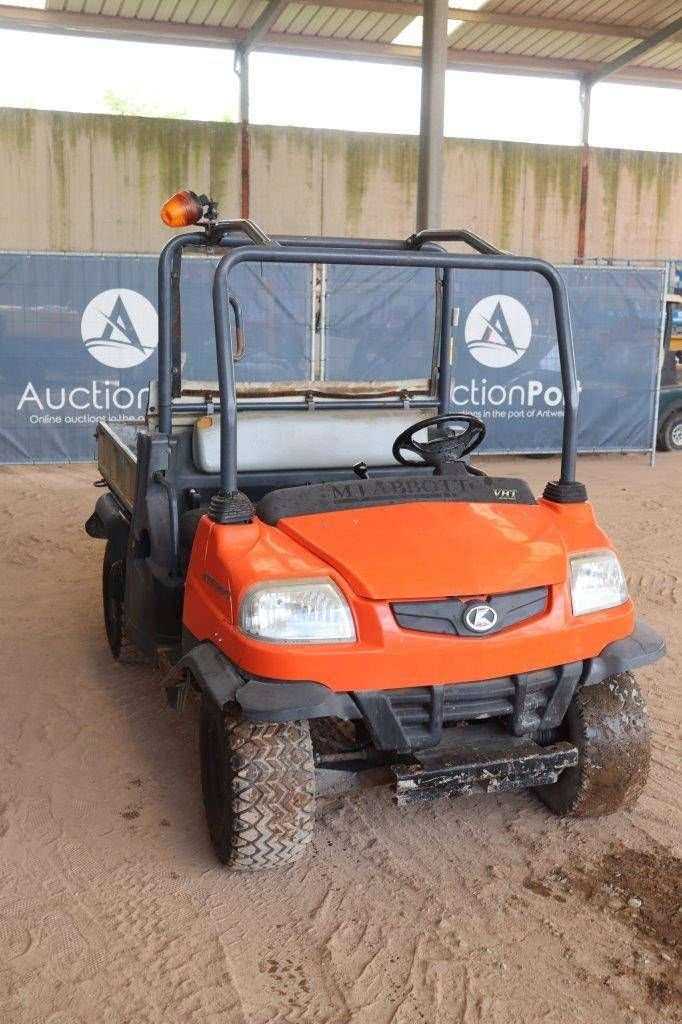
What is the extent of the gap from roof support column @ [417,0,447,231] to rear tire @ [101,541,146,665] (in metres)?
9.83

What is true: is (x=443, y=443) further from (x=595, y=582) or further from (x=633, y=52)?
(x=633, y=52)

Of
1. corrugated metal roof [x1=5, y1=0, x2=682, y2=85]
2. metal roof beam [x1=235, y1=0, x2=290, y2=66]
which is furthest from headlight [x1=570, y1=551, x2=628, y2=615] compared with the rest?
corrugated metal roof [x1=5, y1=0, x2=682, y2=85]

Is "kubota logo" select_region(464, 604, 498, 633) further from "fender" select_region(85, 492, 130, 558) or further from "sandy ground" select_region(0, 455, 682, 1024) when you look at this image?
"fender" select_region(85, 492, 130, 558)

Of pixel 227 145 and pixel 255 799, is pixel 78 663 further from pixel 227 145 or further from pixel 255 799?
pixel 227 145

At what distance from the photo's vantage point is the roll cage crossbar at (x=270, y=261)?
2.81m

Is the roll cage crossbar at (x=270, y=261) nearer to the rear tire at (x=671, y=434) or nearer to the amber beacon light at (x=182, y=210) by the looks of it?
the amber beacon light at (x=182, y=210)

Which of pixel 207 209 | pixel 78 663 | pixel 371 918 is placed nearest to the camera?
pixel 371 918

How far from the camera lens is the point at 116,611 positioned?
459 cm

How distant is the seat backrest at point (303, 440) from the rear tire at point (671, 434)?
343 inches

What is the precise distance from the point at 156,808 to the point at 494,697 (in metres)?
1.28

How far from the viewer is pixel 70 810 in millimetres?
3250

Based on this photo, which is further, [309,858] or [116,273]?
[116,273]

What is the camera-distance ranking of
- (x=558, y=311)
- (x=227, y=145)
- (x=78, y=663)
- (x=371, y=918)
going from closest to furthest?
(x=371, y=918), (x=558, y=311), (x=78, y=663), (x=227, y=145)

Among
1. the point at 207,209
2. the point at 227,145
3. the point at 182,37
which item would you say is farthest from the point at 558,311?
the point at 182,37
